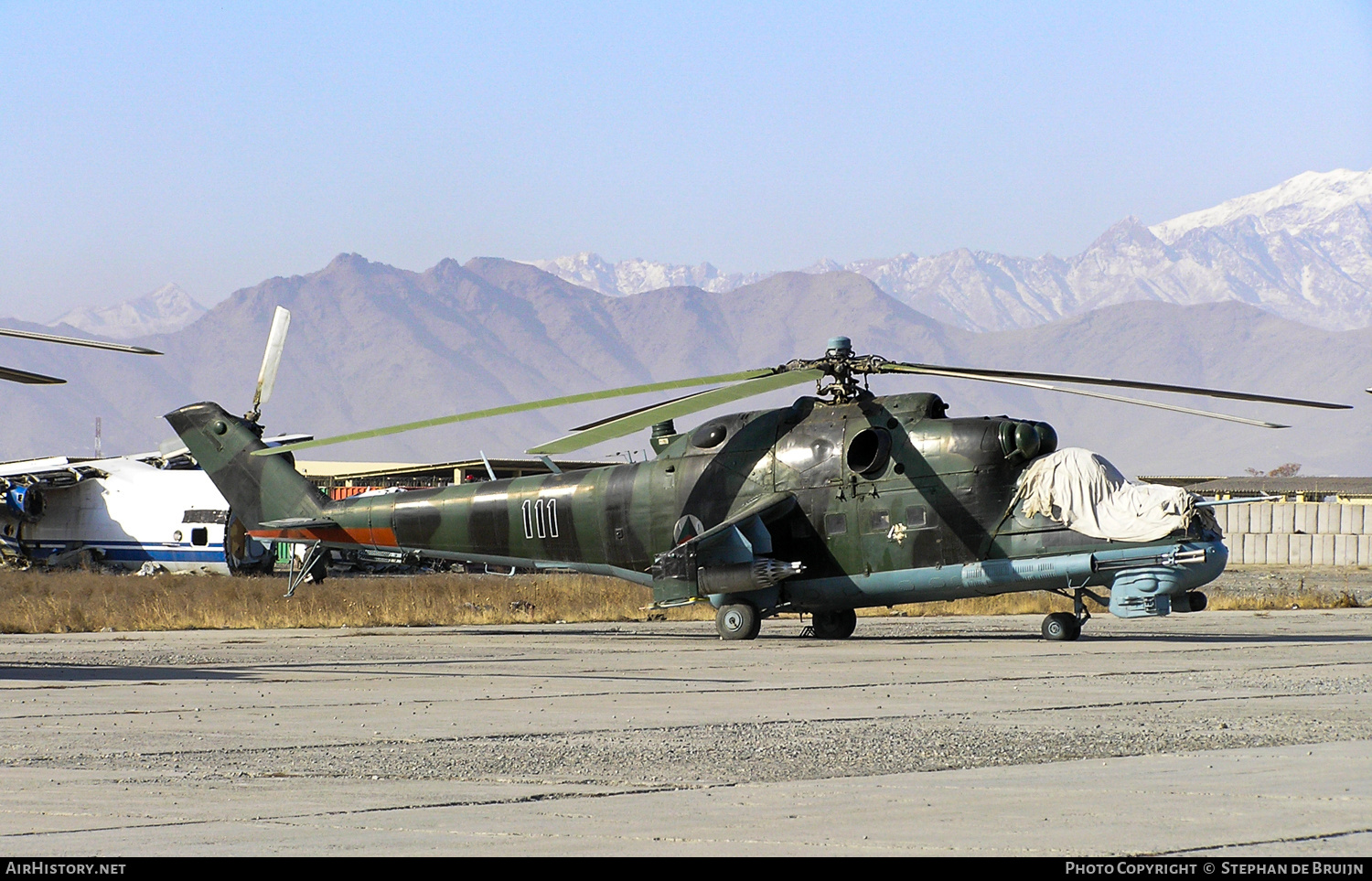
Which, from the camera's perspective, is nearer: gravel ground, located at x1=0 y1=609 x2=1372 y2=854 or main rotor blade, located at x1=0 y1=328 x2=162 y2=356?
gravel ground, located at x1=0 y1=609 x2=1372 y2=854

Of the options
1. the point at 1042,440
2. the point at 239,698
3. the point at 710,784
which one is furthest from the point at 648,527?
the point at 710,784

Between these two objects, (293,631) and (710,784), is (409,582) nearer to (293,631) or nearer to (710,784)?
(293,631)

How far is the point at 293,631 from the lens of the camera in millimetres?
26562

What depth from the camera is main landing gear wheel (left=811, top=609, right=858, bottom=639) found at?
24.5 meters

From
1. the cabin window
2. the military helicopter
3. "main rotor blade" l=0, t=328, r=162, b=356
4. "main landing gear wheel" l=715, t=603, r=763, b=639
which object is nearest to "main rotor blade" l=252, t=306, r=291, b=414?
the military helicopter

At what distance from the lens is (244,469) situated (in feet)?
94.7

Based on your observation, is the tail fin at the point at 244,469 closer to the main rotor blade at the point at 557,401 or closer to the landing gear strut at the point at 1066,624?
the main rotor blade at the point at 557,401

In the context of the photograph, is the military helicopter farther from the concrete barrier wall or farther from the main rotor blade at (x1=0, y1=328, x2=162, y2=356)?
the concrete barrier wall

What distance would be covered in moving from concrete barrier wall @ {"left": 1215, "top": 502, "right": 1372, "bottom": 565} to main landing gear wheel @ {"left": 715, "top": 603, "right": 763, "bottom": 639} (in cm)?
5099

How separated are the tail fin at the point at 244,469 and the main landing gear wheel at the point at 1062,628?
41.9ft

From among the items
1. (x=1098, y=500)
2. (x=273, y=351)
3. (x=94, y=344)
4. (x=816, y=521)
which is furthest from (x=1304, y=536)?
(x=94, y=344)

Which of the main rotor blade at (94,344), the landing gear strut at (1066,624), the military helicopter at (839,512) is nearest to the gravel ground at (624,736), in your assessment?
the landing gear strut at (1066,624)

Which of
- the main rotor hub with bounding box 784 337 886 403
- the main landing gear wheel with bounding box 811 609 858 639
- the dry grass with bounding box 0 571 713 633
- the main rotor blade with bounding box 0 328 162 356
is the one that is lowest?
the dry grass with bounding box 0 571 713 633
